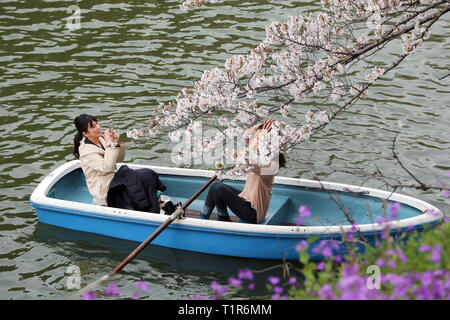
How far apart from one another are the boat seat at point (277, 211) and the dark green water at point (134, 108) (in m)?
0.61

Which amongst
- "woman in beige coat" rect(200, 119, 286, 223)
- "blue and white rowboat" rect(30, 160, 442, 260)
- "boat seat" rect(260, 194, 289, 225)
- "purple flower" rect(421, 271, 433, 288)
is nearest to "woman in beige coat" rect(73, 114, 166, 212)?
"blue and white rowboat" rect(30, 160, 442, 260)

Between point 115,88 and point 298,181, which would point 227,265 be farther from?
point 115,88

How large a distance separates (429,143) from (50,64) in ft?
23.4

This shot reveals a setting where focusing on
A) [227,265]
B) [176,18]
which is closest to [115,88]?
[176,18]

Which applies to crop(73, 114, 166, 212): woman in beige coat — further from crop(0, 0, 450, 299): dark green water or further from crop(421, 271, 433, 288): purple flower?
crop(421, 271, 433, 288): purple flower

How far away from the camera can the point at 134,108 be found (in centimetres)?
1183

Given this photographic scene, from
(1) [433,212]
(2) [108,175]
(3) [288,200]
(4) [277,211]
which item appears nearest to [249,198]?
(4) [277,211]

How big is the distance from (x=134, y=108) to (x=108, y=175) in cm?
333

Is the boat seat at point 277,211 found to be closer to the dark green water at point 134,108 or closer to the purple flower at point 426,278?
the dark green water at point 134,108

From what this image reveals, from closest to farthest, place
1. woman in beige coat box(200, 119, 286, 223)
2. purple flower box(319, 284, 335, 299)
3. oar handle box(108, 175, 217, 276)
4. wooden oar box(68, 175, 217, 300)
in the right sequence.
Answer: purple flower box(319, 284, 335, 299) < wooden oar box(68, 175, 217, 300) < oar handle box(108, 175, 217, 276) < woman in beige coat box(200, 119, 286, 223)

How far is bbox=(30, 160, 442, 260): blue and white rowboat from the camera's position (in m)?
7.62
